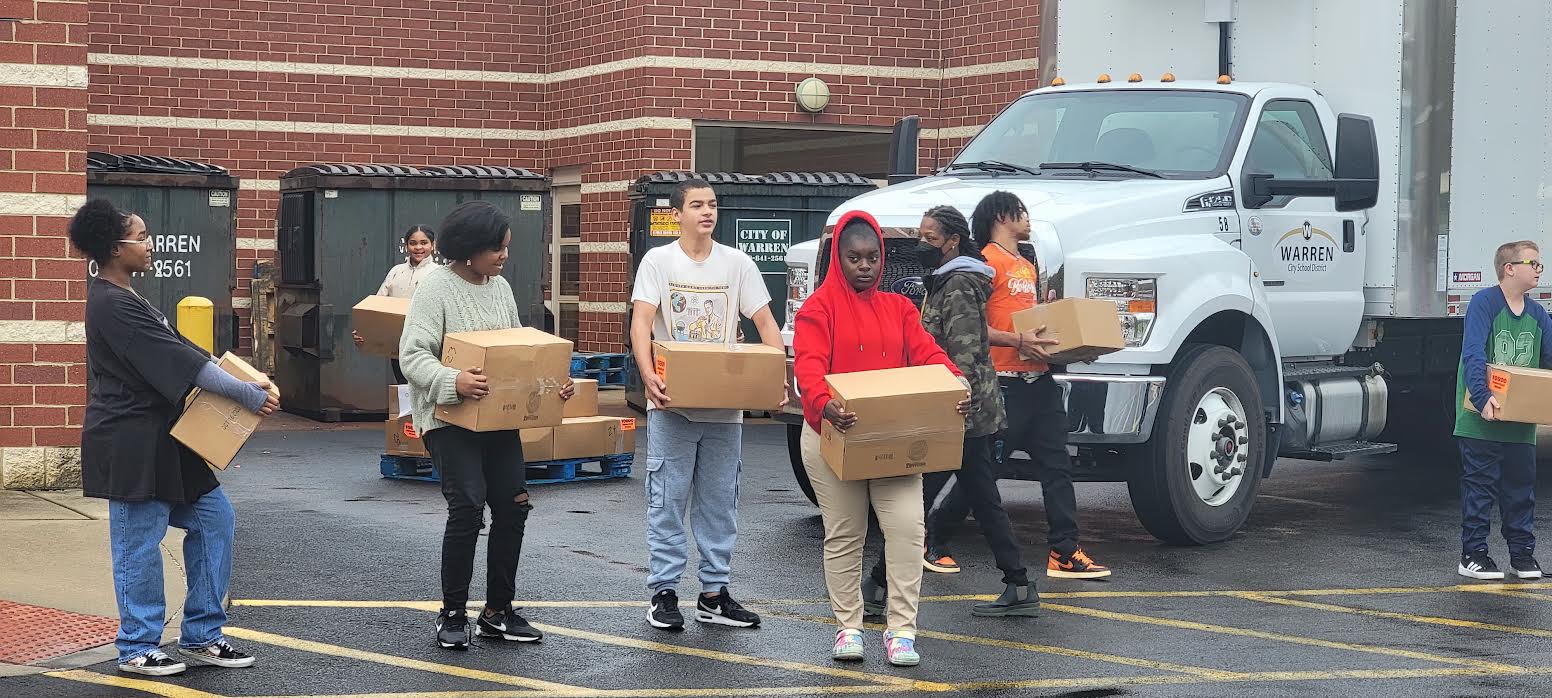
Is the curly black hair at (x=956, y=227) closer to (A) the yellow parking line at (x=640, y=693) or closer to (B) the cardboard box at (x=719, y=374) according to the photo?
(B) the cardboard box at (x=719, y=374)

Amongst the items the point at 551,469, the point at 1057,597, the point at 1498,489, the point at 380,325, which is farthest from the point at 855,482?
the point at 551,469

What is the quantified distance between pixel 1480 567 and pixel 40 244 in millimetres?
7999

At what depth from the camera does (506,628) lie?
747 centimetres

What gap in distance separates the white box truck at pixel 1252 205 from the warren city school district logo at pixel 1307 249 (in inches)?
0.6

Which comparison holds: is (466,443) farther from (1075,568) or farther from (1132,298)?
(1132,298)

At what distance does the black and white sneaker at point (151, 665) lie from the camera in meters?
6.77

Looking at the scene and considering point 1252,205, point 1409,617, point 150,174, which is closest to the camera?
point 1409,617

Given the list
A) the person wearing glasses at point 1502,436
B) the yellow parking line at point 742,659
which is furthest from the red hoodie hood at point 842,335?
the person wearing glasses at point 1502,436

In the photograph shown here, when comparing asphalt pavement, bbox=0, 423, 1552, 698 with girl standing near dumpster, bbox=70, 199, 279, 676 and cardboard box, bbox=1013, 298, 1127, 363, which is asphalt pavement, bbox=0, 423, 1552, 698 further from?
cardboard box, bbox=1013, 298, 1127, 363

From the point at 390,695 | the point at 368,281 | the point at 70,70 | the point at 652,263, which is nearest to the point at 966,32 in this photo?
the point at 368,281

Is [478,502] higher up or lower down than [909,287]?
lower down

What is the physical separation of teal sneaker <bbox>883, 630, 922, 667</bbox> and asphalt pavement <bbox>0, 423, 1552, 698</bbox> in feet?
0.30

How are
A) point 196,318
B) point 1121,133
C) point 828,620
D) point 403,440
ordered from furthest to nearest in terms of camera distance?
point 196,318 < point 403,440 < point 1121,133 < point 828,620

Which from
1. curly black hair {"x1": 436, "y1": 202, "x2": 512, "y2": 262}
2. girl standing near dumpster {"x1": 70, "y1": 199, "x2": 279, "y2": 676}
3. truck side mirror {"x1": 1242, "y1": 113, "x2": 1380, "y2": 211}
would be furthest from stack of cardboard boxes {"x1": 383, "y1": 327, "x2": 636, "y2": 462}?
truck side mirror {"x1": 1242, "y1": 113, "x2": 1380, "y2": 211}
